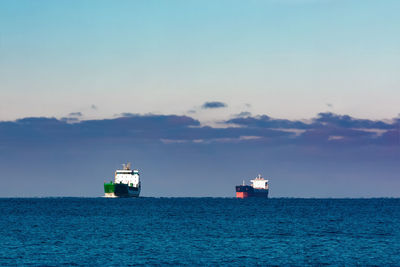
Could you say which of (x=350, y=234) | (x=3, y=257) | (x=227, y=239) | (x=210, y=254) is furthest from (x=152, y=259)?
(x=350, y=234)

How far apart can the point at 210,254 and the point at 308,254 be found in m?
10.2

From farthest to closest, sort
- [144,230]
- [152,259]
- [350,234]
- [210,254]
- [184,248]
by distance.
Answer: [144,230]
[350,234]
[184,248]
[210,254]
[152,259]

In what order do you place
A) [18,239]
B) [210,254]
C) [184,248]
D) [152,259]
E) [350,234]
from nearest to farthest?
[152,259], [210,254], [184,248], [18,239], [350,234]

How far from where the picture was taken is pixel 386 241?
3103 inches

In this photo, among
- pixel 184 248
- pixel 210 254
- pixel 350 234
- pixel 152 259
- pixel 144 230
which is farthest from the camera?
pixel 144 230

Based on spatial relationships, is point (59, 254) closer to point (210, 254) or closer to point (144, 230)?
point (210, 254)

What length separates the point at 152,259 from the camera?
5972cm

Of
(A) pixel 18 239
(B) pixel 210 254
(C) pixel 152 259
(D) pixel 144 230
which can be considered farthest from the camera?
(D) pixel 144 230

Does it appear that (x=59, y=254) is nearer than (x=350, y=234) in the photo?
Yes

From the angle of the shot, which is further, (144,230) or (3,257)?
(144,230)

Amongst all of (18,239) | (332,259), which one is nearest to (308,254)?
(332,259)

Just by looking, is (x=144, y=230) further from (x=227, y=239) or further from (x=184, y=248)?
(x=184, y=248)

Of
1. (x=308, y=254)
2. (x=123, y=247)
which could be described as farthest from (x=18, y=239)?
(x=308, y=254)

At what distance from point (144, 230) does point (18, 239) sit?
22.5 meters
